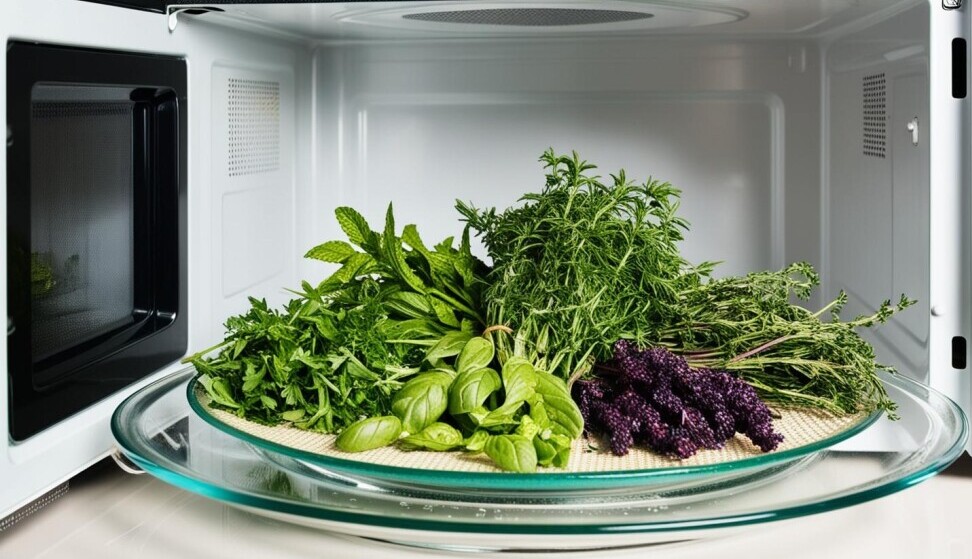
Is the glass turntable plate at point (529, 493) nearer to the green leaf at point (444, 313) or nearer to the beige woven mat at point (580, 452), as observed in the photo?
the beige woven mat at point (580, 452)

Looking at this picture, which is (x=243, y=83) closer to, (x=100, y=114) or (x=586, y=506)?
(x=100, y=114)

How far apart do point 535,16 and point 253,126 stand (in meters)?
0.36

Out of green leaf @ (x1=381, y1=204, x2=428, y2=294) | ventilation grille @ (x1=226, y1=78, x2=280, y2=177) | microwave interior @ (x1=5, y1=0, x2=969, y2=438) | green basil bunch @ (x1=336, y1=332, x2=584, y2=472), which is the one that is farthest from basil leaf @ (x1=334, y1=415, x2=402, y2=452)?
ventilation grille @ (x1=226, y1=78, x2=280, y2=177)

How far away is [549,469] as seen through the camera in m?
0.85

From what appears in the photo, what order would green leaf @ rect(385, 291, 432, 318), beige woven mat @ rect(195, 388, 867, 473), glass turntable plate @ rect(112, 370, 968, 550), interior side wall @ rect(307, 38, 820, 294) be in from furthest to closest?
interior side wall @ rect(307, 38, 820, 294), green leaf @ rect(385, 291, 432, 318), beige woven mat @ rect(195, 388, 867, 473), glass turntable plate @ rect(112, 370, 968, 550)

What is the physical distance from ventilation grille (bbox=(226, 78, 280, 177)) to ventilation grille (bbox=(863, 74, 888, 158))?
71 cm

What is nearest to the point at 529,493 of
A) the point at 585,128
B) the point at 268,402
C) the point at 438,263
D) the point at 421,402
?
the point at 421,402

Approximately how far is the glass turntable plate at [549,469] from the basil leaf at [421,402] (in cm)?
3

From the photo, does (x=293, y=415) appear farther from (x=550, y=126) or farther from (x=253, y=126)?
(x=550, y=126)

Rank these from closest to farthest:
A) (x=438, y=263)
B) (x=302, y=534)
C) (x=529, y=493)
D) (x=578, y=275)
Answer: (x=529, y=493), (x=302, y=534), (x=578, y=275), (x=438, y=263)

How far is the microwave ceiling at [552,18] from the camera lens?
3.62 feet

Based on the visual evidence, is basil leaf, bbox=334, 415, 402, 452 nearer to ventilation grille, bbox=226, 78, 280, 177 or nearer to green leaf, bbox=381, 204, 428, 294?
green leaf, bbox=381, 204, 428, 294

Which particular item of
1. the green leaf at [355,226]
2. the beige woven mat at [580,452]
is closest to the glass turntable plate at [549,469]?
the beige woven mat at [580,452]

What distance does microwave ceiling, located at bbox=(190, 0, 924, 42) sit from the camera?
43.4 inches
